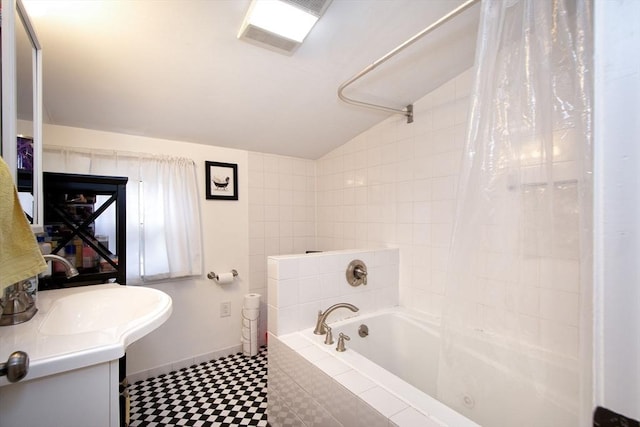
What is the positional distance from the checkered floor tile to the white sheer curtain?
78 centimetres

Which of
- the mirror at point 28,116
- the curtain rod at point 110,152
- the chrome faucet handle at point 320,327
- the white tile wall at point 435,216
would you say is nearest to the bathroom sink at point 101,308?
the mirror at point 28,116

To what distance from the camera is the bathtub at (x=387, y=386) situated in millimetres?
960

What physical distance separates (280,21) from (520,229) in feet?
4.37

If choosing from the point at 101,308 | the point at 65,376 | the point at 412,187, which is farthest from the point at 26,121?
the point at 412,187

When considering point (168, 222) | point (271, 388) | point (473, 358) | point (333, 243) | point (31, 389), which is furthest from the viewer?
point (333, 243)

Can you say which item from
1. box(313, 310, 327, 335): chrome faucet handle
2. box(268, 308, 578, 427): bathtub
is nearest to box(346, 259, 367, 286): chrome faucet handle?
box(268, 308, 578, 427): bathtub

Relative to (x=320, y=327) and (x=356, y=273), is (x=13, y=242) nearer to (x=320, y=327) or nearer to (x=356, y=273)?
(x=320, y=327)

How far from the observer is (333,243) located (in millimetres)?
2805

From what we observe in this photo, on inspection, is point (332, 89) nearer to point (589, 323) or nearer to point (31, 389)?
point (589, 323)

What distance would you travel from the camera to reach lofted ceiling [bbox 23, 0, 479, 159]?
1.27 m

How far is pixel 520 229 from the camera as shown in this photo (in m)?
0.91

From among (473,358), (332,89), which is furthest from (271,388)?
(332,89)

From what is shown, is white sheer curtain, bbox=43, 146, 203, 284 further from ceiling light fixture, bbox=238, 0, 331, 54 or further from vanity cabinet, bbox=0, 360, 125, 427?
vanity cabinet, bbox=0, 360, 125, 427

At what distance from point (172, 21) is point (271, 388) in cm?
199
